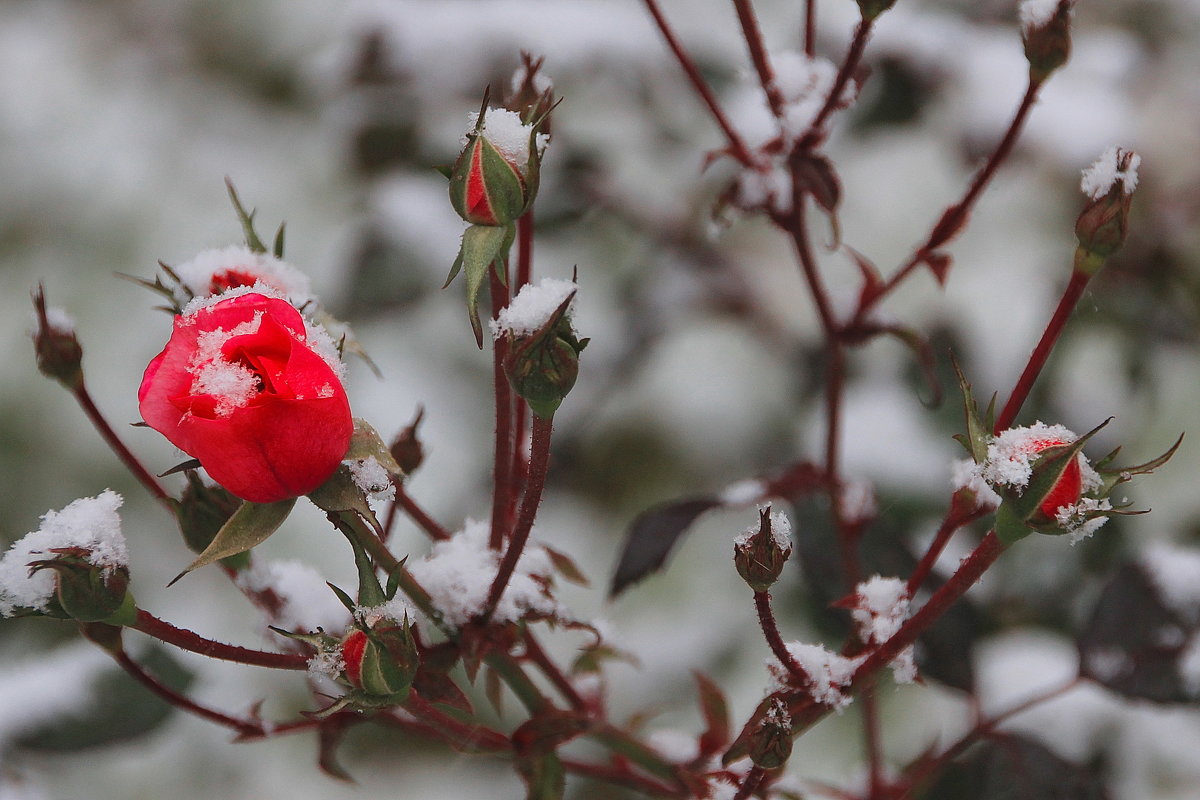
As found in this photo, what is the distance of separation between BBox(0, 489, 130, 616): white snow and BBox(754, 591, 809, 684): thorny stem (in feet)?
0.76

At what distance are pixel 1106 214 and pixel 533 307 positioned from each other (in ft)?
0.77

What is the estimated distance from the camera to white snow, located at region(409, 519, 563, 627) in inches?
17.4

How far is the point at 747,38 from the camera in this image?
0.53 metres

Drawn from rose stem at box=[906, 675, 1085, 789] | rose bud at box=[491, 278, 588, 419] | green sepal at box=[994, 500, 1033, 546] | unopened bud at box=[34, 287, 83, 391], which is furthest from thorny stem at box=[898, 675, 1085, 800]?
unopened bud at box=[34, 287, 83, 391]

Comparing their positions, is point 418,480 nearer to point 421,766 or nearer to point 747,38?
point 421,766

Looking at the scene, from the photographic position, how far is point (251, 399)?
13.6 inches

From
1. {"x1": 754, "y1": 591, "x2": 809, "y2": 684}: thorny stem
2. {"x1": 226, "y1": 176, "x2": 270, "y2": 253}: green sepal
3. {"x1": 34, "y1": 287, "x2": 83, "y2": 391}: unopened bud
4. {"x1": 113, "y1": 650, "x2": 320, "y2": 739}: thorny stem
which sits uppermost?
{"x1": 226, "y1": 176, "x2": 270, "y2": 253}: green sepal

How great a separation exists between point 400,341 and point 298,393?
757mm

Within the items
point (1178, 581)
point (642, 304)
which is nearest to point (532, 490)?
point (1178, 581)

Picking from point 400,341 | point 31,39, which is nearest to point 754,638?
Answer: point 400,341

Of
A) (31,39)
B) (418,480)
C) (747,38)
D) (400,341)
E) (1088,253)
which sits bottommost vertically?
(1088,253)

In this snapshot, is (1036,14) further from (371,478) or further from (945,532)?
(371,478)

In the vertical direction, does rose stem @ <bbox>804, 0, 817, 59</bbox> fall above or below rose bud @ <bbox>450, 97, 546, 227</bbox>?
above

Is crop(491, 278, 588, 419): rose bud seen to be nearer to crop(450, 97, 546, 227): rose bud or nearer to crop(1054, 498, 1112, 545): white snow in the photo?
crop(450, 97, 546, 227): rose bud
